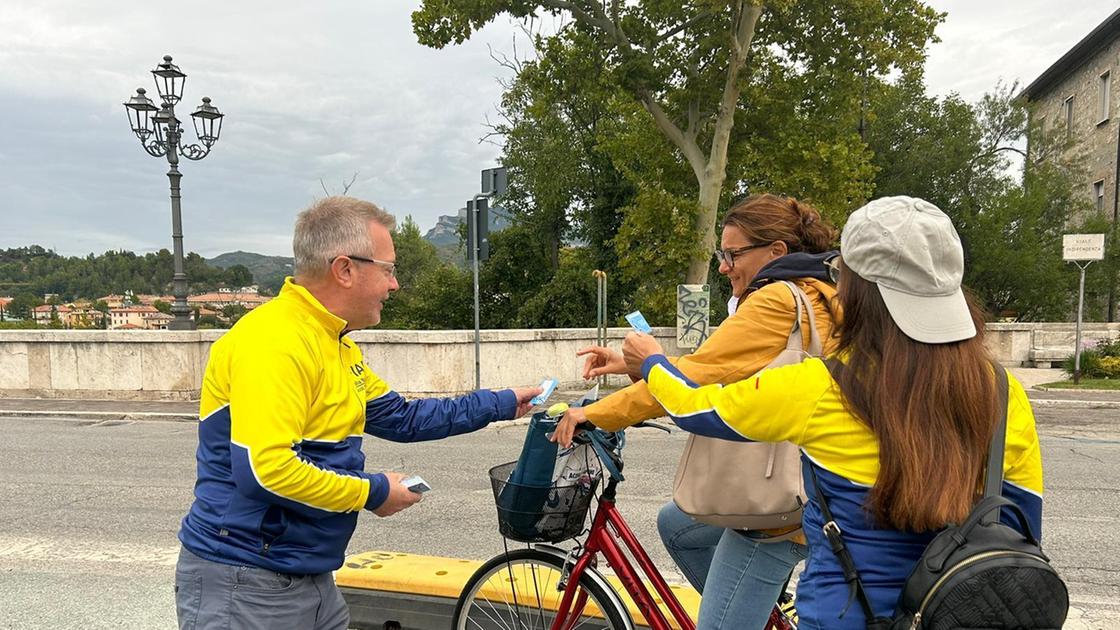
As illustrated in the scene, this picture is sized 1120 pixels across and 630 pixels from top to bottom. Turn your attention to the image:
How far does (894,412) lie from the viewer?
137 cm

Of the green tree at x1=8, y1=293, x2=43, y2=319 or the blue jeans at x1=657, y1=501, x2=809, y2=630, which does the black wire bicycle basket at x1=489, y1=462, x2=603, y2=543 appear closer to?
the blue jeans at x1=657, y1=501, x2=809, y2=630

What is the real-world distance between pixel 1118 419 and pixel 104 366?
55.8 feet

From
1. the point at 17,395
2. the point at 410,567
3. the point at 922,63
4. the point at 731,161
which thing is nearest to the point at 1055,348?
the point at 922,63

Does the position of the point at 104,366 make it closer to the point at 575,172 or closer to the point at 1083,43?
the point at 575,172

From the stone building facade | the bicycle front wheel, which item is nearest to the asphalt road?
the bicycle front wheel

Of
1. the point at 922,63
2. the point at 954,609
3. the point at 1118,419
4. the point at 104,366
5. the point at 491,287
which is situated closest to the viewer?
the point at 954,609

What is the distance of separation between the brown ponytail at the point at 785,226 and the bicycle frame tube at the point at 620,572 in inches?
44.3

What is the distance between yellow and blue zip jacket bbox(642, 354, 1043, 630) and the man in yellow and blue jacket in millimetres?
1093

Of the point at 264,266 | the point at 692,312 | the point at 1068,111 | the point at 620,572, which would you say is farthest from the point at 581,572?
the point at 1068,111

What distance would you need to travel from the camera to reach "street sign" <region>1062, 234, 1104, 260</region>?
1339 centimetres

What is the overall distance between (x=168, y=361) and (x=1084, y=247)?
700 inches

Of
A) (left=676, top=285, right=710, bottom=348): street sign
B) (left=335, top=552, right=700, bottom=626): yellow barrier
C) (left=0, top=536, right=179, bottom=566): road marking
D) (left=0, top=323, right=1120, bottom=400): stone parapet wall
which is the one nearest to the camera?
(left=335, top=552, right=700, bottom=626): yellow barrier

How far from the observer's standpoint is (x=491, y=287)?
26453mm

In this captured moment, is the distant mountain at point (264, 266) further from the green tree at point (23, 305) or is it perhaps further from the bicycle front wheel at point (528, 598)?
the green tree at point (23, 305)
